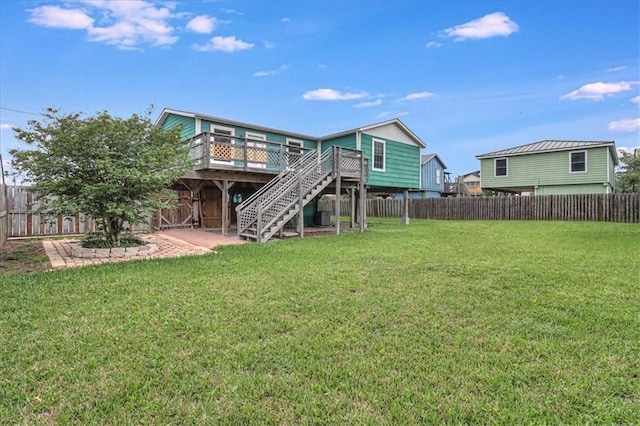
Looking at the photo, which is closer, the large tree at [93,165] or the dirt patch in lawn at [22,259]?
the dirt patch in lawn at [22,259]

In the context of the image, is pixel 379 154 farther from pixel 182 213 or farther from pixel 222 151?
pixel 182 213

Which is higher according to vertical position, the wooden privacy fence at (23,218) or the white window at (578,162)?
the white window at (578,162)

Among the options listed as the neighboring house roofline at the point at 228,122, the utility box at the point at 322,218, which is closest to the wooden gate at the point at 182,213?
the neighboring house roofline at the point at 228,122

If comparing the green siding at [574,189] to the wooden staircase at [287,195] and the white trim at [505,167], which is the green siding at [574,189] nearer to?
the white trim at [505,167]

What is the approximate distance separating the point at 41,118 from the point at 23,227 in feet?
17.7

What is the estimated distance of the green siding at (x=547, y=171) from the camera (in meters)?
19.3

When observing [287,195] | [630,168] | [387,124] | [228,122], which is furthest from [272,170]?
[630,168]

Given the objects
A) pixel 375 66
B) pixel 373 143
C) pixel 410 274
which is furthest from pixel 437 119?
pixel 410 274

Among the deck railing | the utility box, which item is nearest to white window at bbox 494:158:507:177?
the utility box

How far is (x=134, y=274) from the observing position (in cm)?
561

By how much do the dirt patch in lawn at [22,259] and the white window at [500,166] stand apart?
2371 cm

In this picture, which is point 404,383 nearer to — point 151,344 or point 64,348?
point 151,344

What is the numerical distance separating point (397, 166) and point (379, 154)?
133 cm

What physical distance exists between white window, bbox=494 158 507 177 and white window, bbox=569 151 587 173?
353 centimetres
